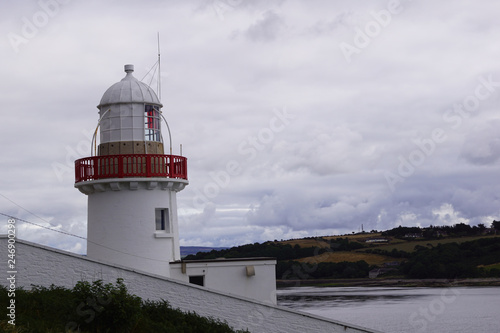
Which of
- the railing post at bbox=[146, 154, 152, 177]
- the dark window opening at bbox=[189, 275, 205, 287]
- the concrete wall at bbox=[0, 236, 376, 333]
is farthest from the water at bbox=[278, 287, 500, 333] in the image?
the railing post at bbox=[146, 154, 152, 177]

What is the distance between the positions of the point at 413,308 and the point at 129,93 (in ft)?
173

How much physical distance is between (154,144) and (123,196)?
188 centimetres

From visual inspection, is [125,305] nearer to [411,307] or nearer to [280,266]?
[411,307]

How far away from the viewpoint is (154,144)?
20562mm

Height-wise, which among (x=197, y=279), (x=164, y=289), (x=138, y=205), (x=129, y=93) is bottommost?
(x=164, y=289)

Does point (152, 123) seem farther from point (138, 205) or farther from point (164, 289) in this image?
point (164, 289)

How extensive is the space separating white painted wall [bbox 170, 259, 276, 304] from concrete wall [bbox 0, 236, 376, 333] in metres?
2.11

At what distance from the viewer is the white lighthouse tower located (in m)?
19.8

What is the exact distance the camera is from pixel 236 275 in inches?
787

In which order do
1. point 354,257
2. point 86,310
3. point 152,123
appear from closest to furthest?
point 86,310, point 152,123, point 354,257

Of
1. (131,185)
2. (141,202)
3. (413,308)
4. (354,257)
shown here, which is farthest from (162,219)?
(354,257)

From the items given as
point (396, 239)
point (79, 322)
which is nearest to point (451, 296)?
point (396, 239)

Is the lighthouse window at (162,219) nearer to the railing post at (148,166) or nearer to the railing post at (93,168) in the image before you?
the railing post at (148,166)

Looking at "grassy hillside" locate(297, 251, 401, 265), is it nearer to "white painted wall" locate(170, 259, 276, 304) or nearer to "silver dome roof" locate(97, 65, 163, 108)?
"white painted wall" locate(170, 259, 276, 304)
